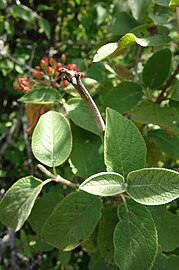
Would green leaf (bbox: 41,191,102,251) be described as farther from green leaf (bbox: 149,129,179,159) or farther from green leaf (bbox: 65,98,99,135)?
green leaf (bbox: 149,129,179,159)

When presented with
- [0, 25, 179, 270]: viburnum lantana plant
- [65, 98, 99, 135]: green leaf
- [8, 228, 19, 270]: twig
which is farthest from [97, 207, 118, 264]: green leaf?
[8, 228, 19, 270]: twig

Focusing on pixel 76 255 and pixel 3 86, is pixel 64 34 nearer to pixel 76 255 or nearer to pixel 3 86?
pixel 3 86

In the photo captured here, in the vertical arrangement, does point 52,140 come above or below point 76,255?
above

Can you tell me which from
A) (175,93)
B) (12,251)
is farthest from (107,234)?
(12,251)

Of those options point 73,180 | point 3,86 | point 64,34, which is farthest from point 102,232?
point 64,34

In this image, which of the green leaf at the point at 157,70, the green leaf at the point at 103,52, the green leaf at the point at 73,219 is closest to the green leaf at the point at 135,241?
the green leaf at the point at 73,219

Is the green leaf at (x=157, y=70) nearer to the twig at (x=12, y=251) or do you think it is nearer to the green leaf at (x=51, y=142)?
the green leaf at (x=51, y=142)
